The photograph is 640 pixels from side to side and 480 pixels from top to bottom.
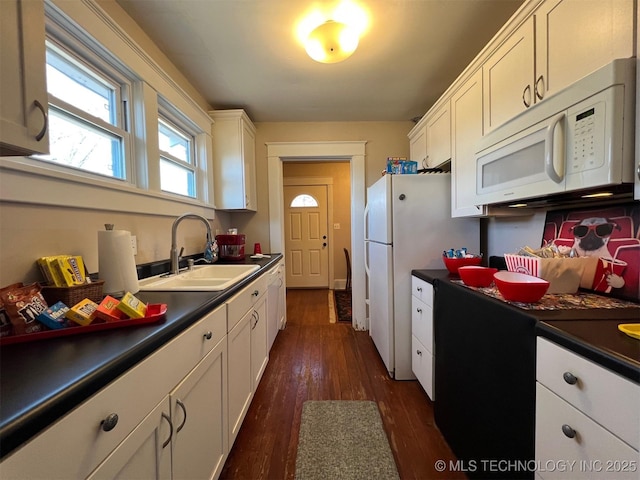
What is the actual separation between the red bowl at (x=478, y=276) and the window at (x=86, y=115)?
6.48 ft

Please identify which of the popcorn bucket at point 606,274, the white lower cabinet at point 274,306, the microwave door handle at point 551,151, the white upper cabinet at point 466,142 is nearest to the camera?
the microwave door handle at point 551,151

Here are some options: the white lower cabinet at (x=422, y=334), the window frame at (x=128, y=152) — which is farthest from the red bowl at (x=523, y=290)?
the window frame at (x=128, y=152)

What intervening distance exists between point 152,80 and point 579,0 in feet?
7.05

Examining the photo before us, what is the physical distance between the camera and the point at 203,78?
2193 millimetres

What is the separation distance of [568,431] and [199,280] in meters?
1.78

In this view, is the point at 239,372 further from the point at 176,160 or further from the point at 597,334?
the point at 176,160

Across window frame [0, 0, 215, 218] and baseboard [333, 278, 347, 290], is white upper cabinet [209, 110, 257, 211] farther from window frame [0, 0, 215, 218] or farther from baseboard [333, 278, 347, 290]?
baseboard [333, 278, 347, 290]

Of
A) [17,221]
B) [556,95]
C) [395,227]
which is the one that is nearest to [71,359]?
[17,221]

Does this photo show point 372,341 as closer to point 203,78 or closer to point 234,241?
point 234,241

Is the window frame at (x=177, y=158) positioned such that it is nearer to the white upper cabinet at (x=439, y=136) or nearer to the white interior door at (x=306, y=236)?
the white upper cabinet at (x=439, y=136)

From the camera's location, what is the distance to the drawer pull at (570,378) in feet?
2.22

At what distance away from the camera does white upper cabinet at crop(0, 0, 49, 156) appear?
609 mm

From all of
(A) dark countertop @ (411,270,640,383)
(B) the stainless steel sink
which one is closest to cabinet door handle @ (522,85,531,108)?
(A) dark countertop @ (411,270,640,383)

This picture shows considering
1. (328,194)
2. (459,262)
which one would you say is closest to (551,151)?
(459,262)
